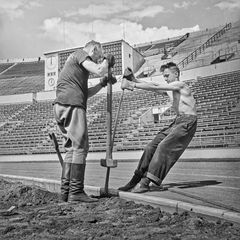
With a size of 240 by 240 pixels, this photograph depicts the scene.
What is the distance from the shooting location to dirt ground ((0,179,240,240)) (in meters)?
1.71

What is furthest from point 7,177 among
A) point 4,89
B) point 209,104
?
point 4,89

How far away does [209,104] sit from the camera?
15.6 meters

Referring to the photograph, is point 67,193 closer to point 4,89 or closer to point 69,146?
point 69,146

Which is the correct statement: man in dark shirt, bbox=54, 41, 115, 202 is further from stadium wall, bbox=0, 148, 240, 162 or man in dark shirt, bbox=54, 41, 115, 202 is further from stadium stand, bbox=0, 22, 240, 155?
stadium stand, bbox=0, 22, 240, 155

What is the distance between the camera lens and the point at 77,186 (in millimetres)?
2896

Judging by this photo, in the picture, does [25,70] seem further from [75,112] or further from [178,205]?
[178,205]

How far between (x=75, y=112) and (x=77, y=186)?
26.3 inches

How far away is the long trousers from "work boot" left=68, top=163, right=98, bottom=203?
67 cm

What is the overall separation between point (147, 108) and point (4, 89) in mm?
18077

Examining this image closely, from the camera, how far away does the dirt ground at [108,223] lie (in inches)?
67.2

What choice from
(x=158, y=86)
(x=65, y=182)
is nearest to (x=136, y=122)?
(x=158, y=86)

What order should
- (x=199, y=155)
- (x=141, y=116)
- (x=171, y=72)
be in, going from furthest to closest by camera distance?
(x=141, y=116) → (x=199, y=155) → (x=171, y=72)

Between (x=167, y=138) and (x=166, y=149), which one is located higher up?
(x=167, y=138)

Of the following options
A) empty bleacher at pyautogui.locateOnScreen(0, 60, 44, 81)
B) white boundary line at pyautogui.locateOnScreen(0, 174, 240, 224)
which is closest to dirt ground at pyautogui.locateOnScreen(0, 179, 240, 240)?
white boundary line at pyautogui.locateOnScreen(0, 174, 240, 224)
